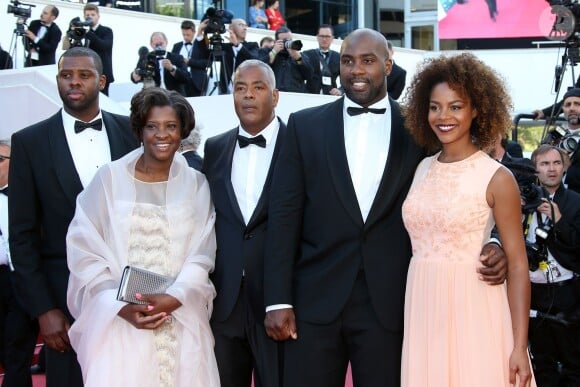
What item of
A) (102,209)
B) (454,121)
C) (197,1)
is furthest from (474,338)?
(197,1)

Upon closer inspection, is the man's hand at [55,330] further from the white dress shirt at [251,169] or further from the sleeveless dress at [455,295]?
the sleeveless dress at [455,295]

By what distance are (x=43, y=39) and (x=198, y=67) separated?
7.85ft

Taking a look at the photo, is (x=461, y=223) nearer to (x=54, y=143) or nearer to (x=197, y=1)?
(x=54, y=143)

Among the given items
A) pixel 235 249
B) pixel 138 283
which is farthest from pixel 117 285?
pixel 235 249

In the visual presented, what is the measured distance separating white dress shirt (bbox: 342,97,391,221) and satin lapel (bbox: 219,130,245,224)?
0.59 m

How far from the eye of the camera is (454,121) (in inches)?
134

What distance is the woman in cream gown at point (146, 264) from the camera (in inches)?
139

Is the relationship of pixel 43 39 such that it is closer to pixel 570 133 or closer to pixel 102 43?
pixel 102 43

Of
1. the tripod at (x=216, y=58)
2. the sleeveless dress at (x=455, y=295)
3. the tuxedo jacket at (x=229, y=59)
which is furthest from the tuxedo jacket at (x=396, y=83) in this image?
the sleeveless dress at (x=455, y=295)

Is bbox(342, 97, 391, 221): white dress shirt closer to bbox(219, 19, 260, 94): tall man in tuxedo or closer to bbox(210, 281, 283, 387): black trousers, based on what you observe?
bbox(210, 281, 283, 387): black trousers

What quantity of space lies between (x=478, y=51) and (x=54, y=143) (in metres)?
16.0

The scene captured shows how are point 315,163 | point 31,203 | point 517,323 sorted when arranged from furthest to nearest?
point 31,203 → point 315,163 → point 517,323

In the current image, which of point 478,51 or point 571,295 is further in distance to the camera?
point 478,51

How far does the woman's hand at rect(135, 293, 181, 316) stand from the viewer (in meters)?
3.52
